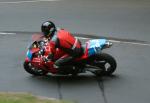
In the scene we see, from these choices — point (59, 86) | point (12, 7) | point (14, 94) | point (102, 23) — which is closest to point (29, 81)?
point (59, 86)

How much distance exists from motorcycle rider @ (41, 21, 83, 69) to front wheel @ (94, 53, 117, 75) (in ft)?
1.48

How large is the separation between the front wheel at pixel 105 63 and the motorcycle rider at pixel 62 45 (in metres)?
0.45

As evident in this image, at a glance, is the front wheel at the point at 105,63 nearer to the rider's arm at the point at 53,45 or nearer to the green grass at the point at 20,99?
the rider's arm at the point at 53,45

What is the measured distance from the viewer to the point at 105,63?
1664cm

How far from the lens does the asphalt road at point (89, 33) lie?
51.9 feet

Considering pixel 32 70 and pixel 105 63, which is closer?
pixel 105 63

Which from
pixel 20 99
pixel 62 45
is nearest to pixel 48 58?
pixel 62 45

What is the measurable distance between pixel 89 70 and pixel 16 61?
7.96 feet

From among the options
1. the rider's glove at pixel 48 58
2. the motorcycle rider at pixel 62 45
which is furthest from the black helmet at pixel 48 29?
the rider's glove at pixel 48 58

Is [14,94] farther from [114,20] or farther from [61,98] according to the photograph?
[114,20]

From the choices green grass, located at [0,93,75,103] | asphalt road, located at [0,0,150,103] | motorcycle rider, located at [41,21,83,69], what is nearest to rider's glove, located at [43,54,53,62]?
motorcycle rider, located at [41,21,83,69]

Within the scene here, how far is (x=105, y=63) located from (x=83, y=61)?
0.54 m

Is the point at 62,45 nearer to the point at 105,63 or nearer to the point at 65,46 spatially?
the point at 65,46

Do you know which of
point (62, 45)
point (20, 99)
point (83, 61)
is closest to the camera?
point (20, 99)
